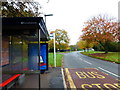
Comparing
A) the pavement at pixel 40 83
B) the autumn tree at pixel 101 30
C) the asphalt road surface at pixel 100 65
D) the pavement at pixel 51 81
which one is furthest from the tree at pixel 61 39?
the pavement at pixel 40 83

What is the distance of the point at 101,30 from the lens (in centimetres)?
2198

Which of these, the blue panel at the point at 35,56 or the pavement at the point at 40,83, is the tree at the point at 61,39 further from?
the pavement at the point at 40,83

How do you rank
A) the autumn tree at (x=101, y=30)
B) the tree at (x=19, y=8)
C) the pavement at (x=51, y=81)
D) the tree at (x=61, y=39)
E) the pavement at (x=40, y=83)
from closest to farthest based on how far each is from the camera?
1. the pavement at (x=40, y=83)
2. the pavement at (x=51, y=81)
3. the tree at (x=19, y=8)
4. the autumn tree at (x=101, y=30)
5. the tree at (x=61, y=39)

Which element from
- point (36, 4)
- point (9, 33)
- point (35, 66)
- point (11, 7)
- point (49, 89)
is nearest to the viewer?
point (49, 89)

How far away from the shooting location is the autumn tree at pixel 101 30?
21.2 metres

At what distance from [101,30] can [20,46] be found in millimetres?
18591

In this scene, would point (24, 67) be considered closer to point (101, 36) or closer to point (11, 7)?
point (11, 7)

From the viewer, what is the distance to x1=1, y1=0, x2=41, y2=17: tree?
6.14 meters

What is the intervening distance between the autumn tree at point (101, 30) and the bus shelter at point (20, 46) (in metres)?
16.7

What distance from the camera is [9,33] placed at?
216 inches

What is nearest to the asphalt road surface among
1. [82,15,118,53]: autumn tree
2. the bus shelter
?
the bus shelter

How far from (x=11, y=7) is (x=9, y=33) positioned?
5.74ft

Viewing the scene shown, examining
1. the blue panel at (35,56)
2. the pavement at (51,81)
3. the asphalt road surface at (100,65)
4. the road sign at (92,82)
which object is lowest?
the asphalt road surface at (100,65)

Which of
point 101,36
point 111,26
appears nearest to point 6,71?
point 101,36
